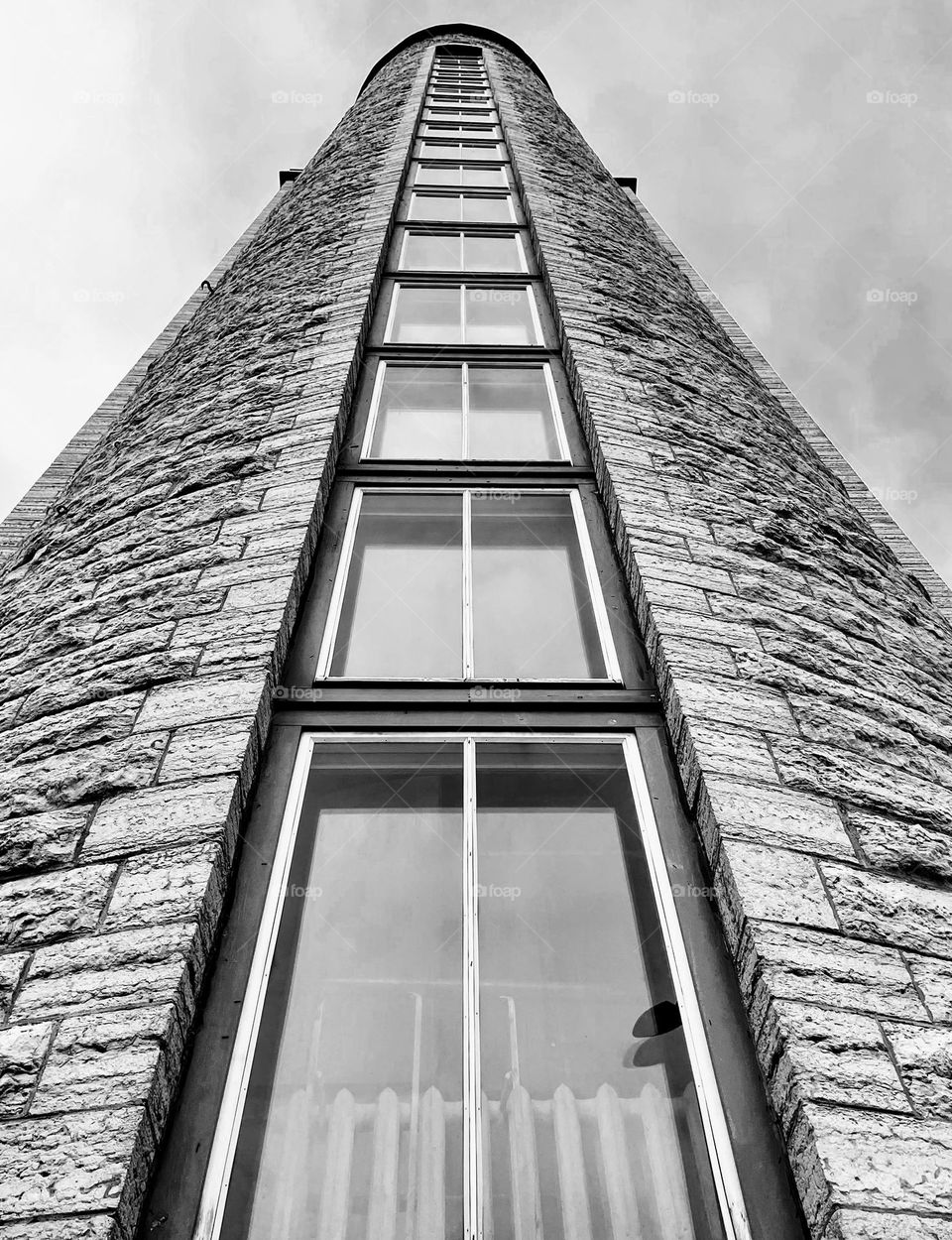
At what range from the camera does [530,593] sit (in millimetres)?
3984

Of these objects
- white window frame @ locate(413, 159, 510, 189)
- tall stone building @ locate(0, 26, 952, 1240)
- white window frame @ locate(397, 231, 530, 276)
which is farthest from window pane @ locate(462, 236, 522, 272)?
tall stone building @ locate(0, 26, 952, 1240)

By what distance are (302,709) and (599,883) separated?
3.75 feet

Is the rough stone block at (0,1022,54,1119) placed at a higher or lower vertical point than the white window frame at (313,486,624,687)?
lower

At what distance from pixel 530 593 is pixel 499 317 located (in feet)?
9.99

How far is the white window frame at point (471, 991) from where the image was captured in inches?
78.5

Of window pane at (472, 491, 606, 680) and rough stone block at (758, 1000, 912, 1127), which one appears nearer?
rough stone block at (758, 1000, 912, 1127)

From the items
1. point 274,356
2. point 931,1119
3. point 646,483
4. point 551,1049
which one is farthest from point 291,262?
point 931,1119

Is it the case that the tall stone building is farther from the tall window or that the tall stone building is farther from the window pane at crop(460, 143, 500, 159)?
the window pane at crop(460, 143, 500, 159)

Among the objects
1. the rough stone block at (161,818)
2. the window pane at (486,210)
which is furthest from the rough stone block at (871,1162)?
the window pane at (486,210)

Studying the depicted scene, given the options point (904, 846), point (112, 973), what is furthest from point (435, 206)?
point (112, 973)

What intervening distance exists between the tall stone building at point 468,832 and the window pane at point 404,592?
0.9 inches

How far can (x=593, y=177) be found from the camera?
9461 mm

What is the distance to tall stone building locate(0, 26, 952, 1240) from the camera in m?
2.00

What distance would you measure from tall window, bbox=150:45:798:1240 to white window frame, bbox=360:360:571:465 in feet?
1.43
